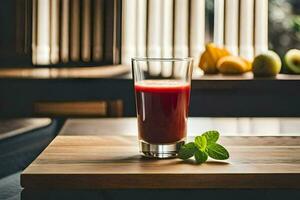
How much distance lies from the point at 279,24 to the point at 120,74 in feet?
7.93

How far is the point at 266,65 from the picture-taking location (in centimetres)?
271

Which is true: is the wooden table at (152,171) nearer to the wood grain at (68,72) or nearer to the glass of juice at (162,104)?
the glass of juice at (162,104)

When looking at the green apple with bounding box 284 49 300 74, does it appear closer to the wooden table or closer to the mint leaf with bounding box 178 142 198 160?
the wooden table

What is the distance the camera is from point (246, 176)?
0.87m

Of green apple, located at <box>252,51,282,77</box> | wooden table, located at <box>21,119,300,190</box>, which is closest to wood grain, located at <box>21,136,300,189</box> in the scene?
wooden table, located at <box>21,119,300,190</box>

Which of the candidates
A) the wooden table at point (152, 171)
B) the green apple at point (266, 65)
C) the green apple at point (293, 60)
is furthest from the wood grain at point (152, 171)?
the green apple at point (293, 60)

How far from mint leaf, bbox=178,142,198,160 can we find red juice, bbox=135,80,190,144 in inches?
1.2

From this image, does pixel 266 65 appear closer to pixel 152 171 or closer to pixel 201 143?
pixel 201 143

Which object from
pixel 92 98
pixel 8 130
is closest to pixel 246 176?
pixel 8 130

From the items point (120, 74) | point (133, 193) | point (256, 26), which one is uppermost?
point (256, 26)

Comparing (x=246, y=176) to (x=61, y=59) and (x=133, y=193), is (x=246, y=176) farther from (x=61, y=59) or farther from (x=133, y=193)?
→ (x=61, y=59)

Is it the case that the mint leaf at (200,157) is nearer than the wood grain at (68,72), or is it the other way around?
the mint leaf at (200,157)

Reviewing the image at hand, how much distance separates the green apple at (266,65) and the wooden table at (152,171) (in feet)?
5.46

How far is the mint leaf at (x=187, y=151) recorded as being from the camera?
97 cm
